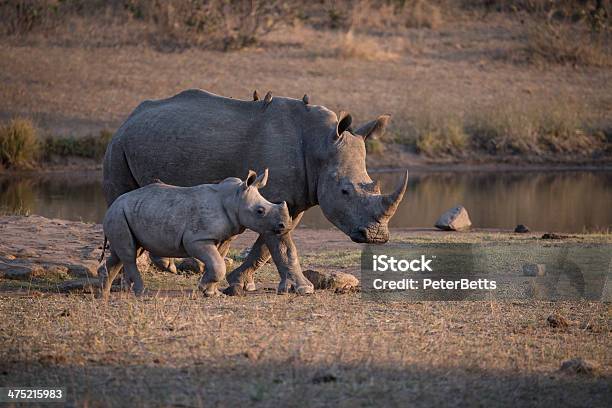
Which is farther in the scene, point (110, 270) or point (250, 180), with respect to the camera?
point (110, 270)

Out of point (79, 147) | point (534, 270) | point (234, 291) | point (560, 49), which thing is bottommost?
point (79, 147)

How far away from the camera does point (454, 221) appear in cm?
1490

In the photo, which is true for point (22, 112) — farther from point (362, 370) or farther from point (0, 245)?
point (362, 370)

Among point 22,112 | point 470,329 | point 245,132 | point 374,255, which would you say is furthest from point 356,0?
point 470,329

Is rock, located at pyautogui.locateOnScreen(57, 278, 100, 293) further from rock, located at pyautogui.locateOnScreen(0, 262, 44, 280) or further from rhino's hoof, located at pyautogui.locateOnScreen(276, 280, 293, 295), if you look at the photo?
rhino's hoof, located at pyautogui.locateOnScreen(276, 280, 293, 295)

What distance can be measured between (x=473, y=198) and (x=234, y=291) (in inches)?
391

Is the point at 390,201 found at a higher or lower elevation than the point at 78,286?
higher

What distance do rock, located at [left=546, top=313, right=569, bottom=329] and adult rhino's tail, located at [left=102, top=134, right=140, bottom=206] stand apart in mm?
4006

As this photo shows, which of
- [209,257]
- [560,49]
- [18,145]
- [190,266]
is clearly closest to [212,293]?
[209,257]

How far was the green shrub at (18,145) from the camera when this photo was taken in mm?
19453

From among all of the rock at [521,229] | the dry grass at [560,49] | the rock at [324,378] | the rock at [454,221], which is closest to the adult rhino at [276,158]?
the rock at [324,378]
